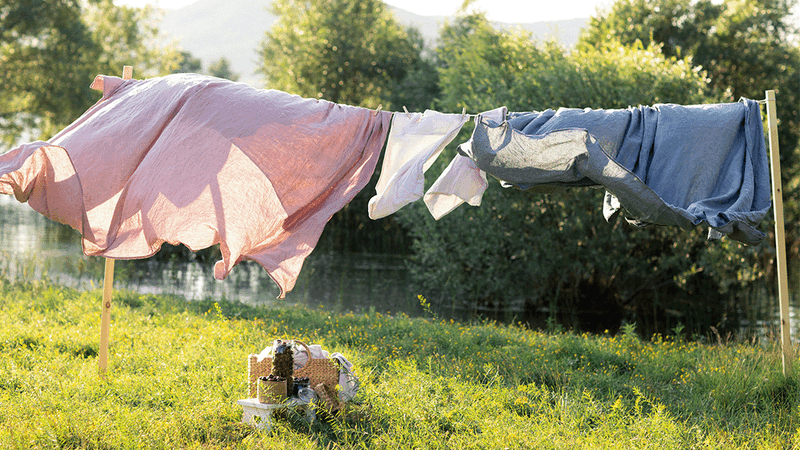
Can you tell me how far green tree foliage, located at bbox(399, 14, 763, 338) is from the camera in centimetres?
993

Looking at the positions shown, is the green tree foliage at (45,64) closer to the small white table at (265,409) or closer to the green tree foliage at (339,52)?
the green tree foliage at (339,52)

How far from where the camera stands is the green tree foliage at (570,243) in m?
9.93

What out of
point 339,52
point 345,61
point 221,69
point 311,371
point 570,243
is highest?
point 221,69

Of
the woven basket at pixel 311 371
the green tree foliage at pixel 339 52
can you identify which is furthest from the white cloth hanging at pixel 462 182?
the green tree foliage at pixel 339 52

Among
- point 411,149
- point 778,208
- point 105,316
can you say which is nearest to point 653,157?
point 778,208

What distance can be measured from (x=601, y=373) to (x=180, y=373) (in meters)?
3.29

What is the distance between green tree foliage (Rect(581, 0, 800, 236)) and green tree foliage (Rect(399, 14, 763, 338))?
24.0ft

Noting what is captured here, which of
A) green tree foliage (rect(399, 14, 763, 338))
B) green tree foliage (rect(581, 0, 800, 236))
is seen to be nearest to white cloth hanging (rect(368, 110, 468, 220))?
green tree foliage (rect(399, 14, 763, 338))

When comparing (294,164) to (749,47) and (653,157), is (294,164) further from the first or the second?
(749,47)

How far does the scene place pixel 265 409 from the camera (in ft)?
12.2

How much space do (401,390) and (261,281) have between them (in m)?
8.59

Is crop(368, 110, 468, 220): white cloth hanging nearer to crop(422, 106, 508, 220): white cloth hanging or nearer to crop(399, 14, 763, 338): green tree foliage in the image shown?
crop(422, 106, 508, 220): white cloth hanging

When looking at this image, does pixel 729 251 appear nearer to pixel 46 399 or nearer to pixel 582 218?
pixel 582 218

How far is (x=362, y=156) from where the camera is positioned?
13.3 feet
